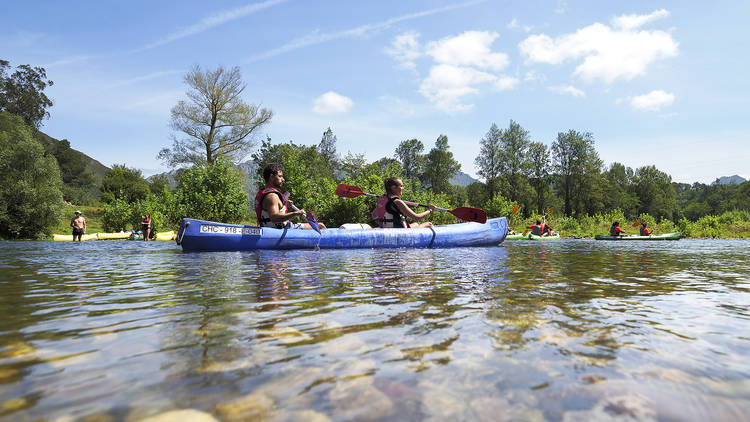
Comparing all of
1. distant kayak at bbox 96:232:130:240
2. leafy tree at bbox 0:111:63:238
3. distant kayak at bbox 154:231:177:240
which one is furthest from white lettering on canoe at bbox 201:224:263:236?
leafy tree at bbox 0:111:63:238

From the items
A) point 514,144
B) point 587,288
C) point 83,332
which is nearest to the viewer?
point 83,332

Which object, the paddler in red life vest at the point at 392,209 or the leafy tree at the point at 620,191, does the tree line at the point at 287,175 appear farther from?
the paddler in red life vest at the point at 392,209

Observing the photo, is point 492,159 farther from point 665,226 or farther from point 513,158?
point 665,226

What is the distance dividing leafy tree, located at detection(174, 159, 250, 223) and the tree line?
67mm

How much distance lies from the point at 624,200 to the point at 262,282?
255 feet

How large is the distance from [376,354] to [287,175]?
77.5 ft

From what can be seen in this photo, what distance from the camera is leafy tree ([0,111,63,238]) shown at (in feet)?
84.7

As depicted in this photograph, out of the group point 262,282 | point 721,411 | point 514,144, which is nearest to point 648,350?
point 721,411

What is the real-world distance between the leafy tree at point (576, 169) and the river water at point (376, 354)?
57776mm

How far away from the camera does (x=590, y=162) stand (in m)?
55.3

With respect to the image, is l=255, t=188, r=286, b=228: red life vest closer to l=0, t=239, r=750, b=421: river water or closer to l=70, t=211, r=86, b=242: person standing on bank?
l=0, t=239, r=750, b=421: river water

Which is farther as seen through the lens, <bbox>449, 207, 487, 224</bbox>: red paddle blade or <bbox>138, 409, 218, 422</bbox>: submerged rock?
<bbox>449, 207, 487, 224</bbox>: red paddle blade

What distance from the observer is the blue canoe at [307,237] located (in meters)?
9.19

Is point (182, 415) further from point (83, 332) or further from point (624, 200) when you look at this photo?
point (624, 200)
